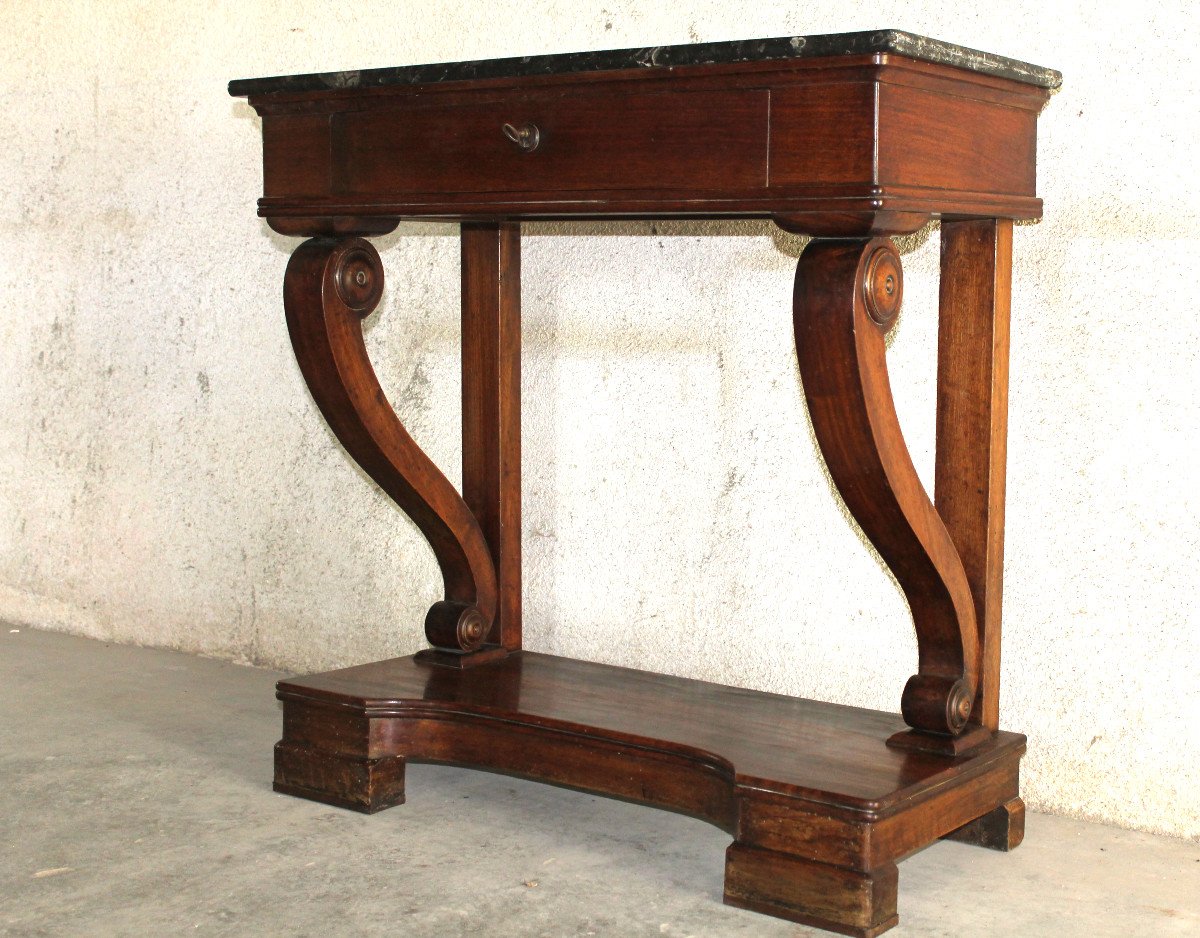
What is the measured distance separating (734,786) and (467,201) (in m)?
0.89

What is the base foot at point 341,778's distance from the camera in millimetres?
2486

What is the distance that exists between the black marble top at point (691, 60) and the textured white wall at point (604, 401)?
35 cm

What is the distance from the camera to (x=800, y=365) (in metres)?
2.02

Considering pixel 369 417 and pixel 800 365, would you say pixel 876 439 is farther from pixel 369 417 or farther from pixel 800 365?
pixel 369 417

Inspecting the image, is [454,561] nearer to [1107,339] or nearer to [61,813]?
[61,813]

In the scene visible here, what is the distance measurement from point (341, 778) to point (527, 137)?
1.05m

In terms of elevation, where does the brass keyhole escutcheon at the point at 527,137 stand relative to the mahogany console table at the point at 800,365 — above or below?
above

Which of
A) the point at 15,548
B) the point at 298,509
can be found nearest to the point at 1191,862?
the point at 298,509

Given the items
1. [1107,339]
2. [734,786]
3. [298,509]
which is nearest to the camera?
[734,786]

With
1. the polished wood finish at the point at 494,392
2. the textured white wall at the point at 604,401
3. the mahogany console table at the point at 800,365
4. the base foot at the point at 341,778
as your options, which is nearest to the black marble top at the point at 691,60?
the mahogany console table at the point at 800,365

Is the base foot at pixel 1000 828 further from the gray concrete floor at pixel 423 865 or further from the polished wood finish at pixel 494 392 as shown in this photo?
the polished wood finish at pixel 494 392

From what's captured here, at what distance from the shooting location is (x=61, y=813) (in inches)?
97.7

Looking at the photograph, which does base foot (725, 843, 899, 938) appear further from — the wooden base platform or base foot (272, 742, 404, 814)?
base foot (272, 742, 404, 814)

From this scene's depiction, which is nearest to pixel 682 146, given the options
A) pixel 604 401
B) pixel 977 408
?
pixel 977 408
